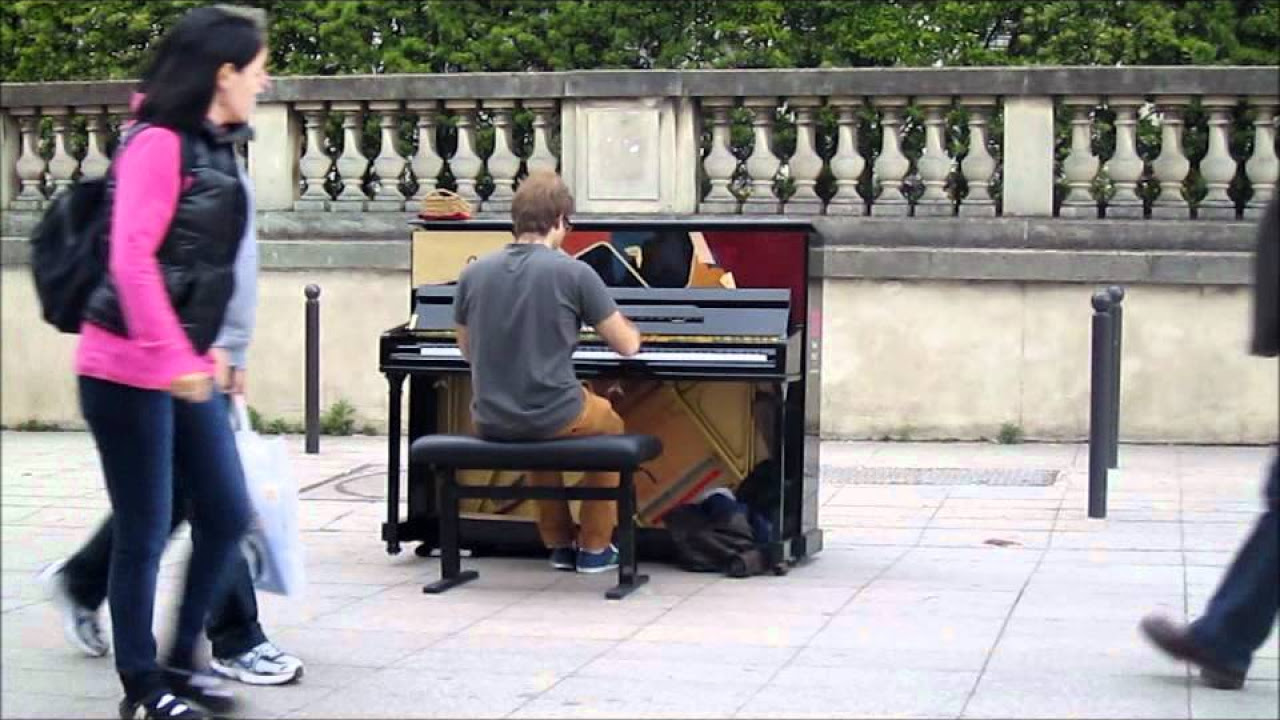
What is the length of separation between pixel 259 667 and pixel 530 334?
1.92 meters

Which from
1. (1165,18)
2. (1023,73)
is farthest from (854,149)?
(1165,18)

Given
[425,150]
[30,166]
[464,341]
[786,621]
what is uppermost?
[425,150]

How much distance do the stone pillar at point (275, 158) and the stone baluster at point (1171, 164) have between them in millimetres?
5653

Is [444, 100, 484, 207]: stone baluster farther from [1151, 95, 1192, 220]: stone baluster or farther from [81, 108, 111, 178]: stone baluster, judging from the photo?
[1151, 95, 1192, 220]: stone baluster

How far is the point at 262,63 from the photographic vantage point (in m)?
6.05

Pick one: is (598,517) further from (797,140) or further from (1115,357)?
(797,140)

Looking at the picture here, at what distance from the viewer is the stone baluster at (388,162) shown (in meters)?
13.5

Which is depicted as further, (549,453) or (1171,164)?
(1171,164)

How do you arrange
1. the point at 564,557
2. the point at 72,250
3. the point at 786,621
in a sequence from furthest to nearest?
1. the point at 564,557
2. the point at 786,621
3. the point at 72,250

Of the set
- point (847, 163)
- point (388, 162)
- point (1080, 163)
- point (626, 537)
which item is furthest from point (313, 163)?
point (626, 537)

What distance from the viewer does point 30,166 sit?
14172 mm

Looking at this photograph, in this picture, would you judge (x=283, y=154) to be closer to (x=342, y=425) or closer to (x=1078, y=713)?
(x=342, y=425)

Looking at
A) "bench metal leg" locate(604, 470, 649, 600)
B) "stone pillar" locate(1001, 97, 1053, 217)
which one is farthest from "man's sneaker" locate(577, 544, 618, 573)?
"stone pillar" locate(1001, 97, 1053, 217)

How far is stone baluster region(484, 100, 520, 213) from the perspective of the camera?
43.4ft
